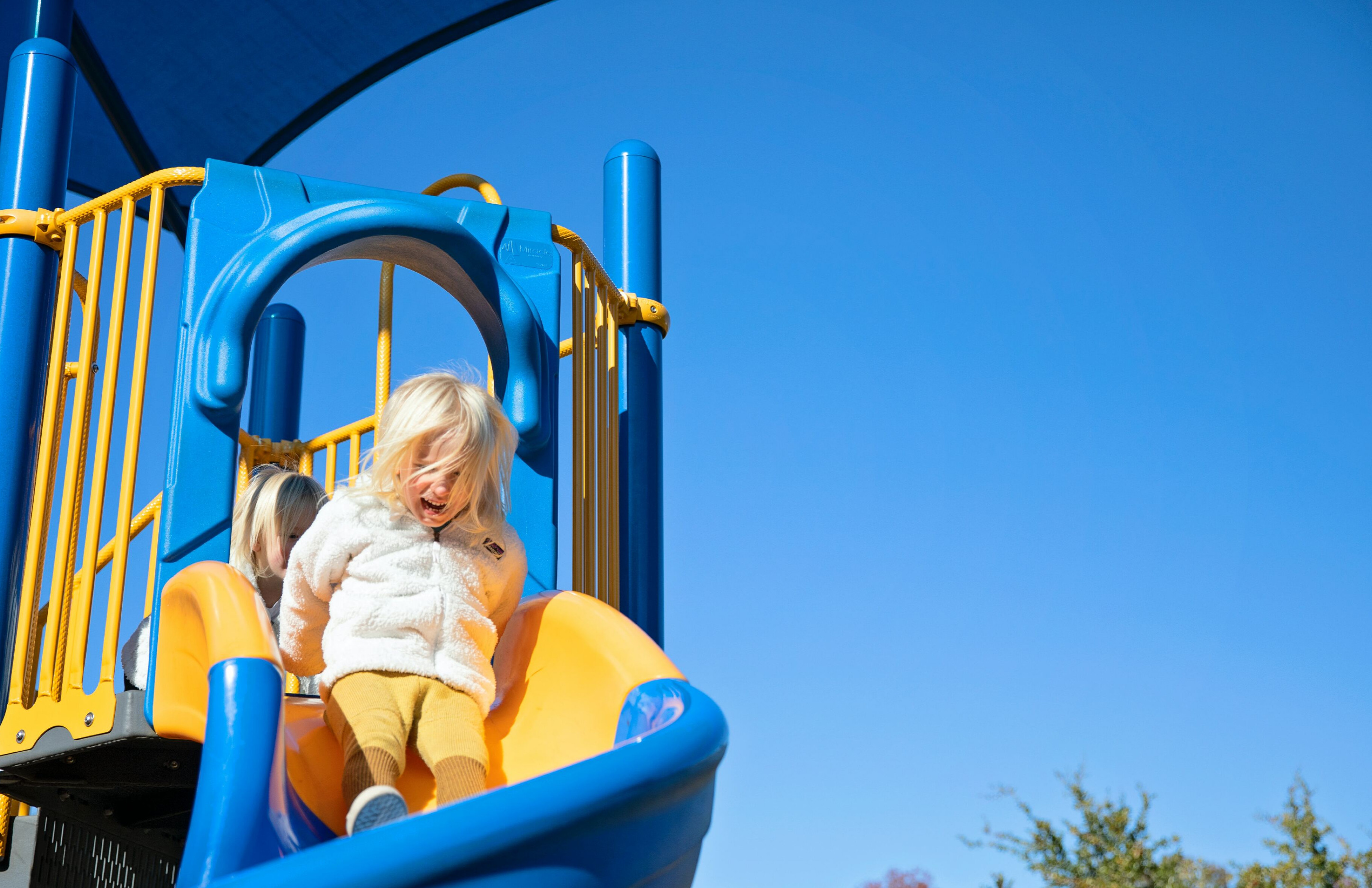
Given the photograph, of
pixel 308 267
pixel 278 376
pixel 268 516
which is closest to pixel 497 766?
pixel 308 267

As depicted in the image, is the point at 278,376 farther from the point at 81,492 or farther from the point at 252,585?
the point at 252,585

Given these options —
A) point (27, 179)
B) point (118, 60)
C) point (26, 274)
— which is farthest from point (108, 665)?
point (118, 60)

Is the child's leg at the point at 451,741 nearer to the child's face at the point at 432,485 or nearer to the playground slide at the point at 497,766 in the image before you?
the playground slide at the point at 497,766

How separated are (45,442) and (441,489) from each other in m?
1.10

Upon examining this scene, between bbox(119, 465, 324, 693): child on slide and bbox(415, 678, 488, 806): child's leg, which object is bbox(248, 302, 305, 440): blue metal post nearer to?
bbox(119, 465, 324, 693): child on slide

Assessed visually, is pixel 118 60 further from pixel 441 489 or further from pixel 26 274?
pixel 441 489

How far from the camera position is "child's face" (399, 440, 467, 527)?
2.36 meters

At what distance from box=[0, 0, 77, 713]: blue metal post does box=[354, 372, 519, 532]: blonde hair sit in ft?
3.36

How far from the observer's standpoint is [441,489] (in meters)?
2.36

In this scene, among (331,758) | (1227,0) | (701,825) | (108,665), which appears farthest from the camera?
(1227,0)

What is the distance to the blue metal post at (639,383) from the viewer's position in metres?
3.76

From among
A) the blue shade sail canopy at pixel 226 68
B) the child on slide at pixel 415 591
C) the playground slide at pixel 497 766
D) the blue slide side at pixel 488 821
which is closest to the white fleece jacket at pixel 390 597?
the child on slide at pixel 415 591

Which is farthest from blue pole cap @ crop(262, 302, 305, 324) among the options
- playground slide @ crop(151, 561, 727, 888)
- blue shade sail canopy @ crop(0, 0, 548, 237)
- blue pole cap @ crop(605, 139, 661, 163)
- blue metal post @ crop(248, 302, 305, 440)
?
playground slide @ crop(151, 561, 727, 888)

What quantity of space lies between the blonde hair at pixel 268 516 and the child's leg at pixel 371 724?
1.15 m
